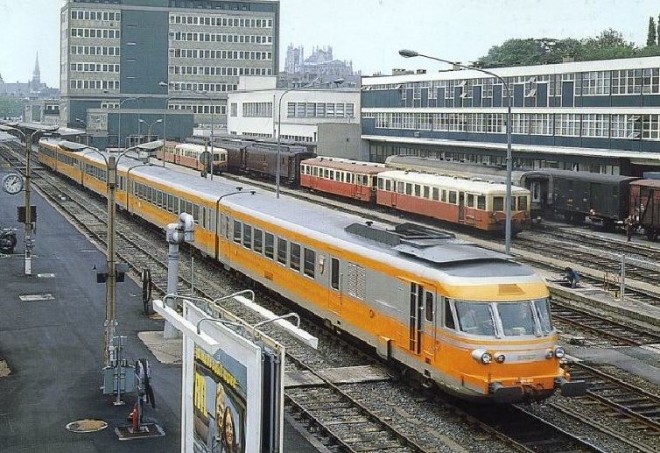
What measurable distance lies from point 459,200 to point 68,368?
2939cm

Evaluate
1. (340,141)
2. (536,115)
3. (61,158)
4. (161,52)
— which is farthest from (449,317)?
(161,52)

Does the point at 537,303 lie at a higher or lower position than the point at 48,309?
higher

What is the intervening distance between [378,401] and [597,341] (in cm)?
918

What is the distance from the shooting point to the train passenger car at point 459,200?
1882 inches

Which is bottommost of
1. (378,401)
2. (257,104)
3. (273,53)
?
(378,401)

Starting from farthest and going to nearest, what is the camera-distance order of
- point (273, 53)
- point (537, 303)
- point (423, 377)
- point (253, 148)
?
point (273, 53), point (253, 148), point (423, 377), point (537, 303)

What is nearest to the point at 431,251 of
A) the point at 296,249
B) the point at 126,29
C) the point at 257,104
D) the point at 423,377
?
the point at 423,377

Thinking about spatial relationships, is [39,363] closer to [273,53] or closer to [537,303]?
[537,303]

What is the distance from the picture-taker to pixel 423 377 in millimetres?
21000

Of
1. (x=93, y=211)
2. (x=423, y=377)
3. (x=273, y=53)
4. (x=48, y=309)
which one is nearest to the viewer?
(x=423, y=377)

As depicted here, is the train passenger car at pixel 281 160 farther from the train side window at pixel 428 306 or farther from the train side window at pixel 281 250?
the train side window at pixel 428 306

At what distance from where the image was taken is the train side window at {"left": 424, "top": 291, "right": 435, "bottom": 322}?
20094 millimetres

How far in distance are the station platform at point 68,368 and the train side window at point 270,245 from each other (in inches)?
157

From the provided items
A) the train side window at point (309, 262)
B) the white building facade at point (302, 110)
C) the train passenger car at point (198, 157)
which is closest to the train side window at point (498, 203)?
the train side window at point (309, 262)
